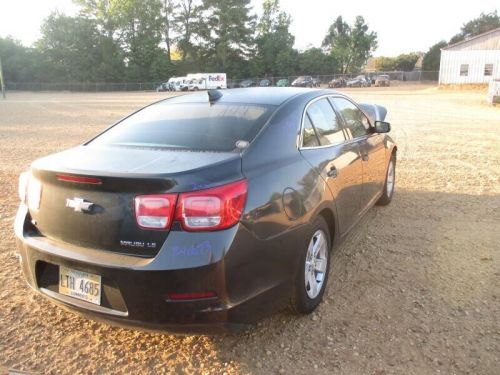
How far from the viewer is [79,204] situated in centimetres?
257

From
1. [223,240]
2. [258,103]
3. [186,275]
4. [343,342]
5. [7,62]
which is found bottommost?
[343,342]

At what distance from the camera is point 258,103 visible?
3.52 meters

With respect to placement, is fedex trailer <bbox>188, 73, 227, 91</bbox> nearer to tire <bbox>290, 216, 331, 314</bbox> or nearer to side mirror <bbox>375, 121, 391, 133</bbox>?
side mirror <bbox>375, 121, 391, 133</bbox>

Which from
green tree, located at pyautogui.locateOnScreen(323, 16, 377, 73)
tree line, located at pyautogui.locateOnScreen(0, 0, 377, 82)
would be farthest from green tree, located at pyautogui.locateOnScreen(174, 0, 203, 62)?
green tree, located at pyautogui.locateOnScreen(323, 16, 377, 73)

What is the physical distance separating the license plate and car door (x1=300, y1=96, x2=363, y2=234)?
1629 millimetres

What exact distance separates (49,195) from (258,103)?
5.41 feet

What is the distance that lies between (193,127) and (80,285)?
1.35 meters

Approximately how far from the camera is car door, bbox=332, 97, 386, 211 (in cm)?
436

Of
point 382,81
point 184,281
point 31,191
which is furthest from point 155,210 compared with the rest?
point 382,81

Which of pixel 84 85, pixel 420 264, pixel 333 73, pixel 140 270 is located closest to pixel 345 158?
pixel 420 264

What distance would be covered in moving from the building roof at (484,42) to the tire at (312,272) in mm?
48230

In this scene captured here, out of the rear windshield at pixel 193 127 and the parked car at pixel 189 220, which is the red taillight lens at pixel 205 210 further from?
the rear windshield at pixel 193 127

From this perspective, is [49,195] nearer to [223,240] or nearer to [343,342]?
[223,240]

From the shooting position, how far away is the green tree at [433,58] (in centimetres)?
6701
